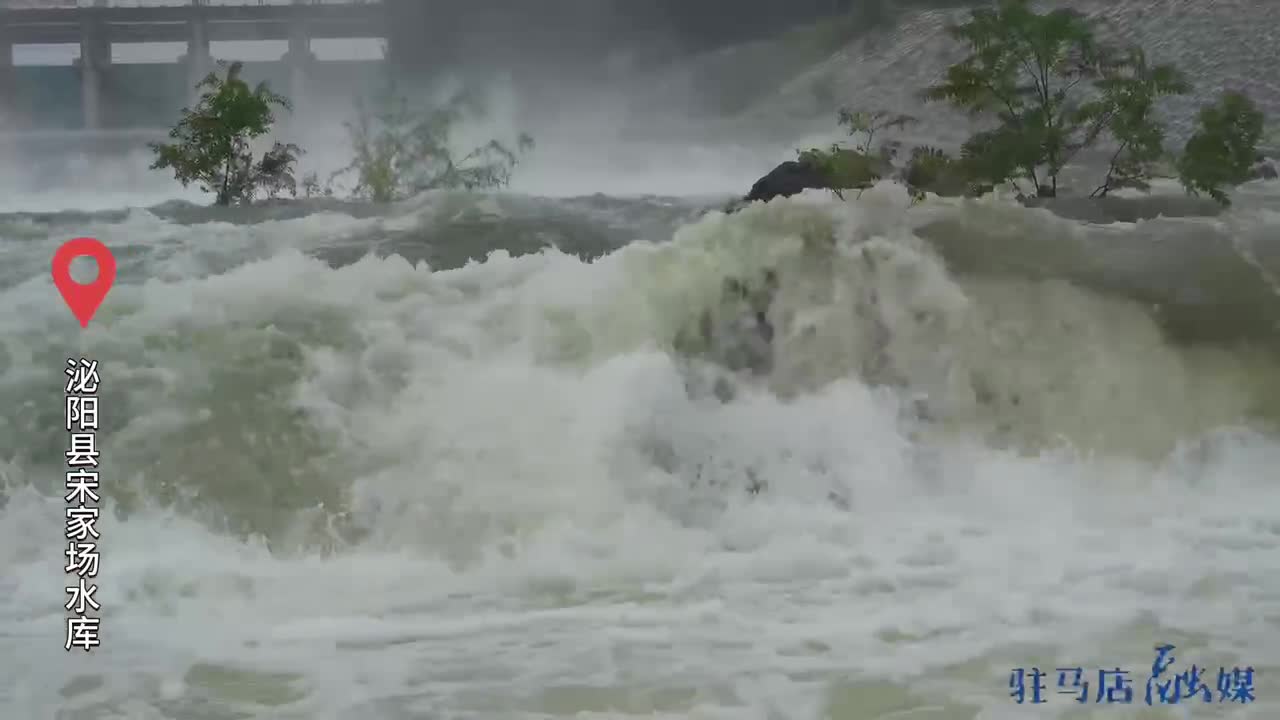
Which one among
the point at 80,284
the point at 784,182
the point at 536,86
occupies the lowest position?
the point at 80,284

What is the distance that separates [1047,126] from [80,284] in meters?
2.20

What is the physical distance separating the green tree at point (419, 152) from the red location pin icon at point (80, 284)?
1.74ft

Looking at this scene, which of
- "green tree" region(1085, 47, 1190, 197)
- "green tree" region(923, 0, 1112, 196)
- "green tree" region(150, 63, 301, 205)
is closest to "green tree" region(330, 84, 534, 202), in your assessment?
"green tree" region(150, 63, 301, 205)

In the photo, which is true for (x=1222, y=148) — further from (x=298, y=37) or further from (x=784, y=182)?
(x=298, y=37)

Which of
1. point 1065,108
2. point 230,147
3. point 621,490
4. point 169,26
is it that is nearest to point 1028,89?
point 1065,108

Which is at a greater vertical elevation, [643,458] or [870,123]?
[870,123]

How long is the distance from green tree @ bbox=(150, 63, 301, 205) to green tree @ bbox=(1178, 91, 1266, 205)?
2069 millimetres

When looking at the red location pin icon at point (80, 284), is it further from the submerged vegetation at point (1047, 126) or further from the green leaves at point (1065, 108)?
the green leaves at point (1065, 108)

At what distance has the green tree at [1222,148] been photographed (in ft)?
8.47

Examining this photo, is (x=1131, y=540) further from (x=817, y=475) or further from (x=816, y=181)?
(x=816, y=181)

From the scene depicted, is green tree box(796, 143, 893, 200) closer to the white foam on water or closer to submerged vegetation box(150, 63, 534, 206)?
the white foam on water

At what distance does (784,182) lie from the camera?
259 cm

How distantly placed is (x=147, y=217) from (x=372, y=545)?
922mm

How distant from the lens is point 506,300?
8.30ft
